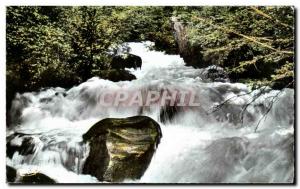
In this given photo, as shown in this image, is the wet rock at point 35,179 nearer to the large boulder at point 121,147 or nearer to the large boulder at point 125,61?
the large boulder at point 121,147

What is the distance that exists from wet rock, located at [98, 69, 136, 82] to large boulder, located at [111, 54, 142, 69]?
38 mm

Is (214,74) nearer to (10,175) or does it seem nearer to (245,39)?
(245,39)

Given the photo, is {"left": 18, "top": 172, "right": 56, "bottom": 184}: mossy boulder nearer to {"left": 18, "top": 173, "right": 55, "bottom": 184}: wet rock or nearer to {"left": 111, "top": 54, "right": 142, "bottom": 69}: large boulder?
{"left": 18, "top": 173, "right": 55, "bottom": 184}: wet rock

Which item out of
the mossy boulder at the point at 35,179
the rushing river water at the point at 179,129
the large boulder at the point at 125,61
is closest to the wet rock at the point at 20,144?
the rushing river water at the point at 179,129

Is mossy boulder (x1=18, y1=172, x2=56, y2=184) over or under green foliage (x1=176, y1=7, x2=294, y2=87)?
under

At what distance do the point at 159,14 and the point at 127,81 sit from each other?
1.84 ft

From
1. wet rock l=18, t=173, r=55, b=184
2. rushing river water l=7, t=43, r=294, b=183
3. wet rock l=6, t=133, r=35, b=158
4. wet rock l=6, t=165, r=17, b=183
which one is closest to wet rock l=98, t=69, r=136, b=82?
rushing river water l=7, t=43, r=294, b=183

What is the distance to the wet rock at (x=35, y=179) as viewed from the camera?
3.22m

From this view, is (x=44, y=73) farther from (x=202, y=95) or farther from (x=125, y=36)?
(x=202, y=95)

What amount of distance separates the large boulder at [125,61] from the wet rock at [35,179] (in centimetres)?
97

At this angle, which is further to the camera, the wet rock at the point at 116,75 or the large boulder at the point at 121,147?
the wet rock at the point at 116,75

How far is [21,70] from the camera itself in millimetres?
3275

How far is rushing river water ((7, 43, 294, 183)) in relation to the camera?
126 inches
